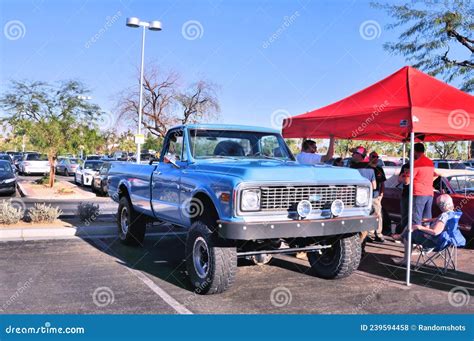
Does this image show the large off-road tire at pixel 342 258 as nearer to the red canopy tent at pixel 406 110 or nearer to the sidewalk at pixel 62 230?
the red canopy tent at pixel 406 110

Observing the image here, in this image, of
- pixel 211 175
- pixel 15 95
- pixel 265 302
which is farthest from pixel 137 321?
pixel 15 95

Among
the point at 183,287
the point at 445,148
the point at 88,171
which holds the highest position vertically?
the point at 445,148

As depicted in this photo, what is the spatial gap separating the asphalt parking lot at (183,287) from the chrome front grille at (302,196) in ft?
3.50

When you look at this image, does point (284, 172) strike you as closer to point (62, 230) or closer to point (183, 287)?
point (183, 287)

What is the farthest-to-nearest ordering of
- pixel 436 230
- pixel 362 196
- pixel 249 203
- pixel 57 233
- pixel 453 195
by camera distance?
pixel 57 233 → pixel 453 195 → pixel 436 230 → pixel 362 196 → pixel 249 203

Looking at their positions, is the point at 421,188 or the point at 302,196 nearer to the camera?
the point at 302,196

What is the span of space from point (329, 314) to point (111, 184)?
5881 millimetres

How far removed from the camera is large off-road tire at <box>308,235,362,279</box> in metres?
6.42

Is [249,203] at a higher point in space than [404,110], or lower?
lower

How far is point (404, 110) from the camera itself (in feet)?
20.8

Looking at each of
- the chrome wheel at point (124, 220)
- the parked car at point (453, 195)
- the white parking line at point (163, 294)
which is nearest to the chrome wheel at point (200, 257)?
the white parking line at point (163, 294)

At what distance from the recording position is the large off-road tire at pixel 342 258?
6.42 m

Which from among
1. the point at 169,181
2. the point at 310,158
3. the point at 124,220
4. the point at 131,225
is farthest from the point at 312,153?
the point at 124,220

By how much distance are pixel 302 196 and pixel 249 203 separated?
2.35 feet
